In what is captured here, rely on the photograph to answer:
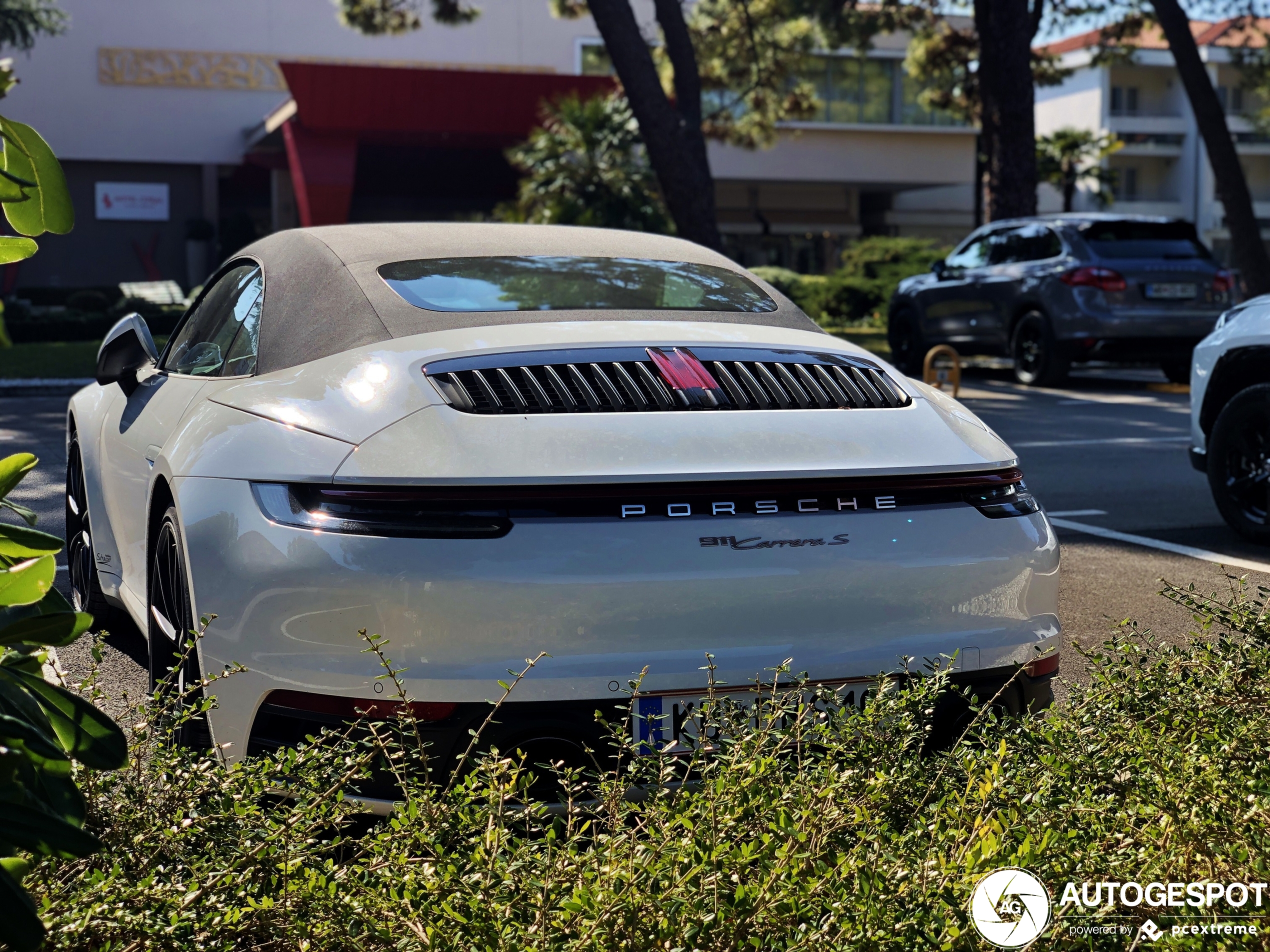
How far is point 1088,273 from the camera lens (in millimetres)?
15562

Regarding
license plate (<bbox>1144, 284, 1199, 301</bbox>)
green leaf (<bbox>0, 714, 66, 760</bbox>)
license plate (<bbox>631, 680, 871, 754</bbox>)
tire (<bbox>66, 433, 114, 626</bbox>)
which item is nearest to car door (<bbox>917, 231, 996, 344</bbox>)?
license plate (<bbox>1144, 284, 1199, 301</bbox>)

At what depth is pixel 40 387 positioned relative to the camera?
15.9m

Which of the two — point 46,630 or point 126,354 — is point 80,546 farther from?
point 46,630

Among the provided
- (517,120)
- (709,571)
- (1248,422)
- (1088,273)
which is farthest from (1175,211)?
(709,571)

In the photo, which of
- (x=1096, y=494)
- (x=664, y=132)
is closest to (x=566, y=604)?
(x=1096, y=494)

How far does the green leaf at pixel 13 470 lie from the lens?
1.86 metres

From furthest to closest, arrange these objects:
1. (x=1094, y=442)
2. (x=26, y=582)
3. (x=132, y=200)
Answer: (x=132, y=200)
(x=1094, y=442)
(x=26, y=582)

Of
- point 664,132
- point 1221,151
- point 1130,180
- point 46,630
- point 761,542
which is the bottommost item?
point 761,542

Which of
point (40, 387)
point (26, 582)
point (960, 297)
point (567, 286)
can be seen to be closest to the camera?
point (26, 582)

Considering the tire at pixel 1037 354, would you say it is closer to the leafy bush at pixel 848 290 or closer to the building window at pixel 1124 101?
the leafy bush at pixel 848 290

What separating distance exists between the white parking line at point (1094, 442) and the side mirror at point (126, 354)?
7.87m

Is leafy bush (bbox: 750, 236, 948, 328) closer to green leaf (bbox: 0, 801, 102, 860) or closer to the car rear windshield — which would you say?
the car rear windshield

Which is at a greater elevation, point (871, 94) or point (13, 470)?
point (871, 94)

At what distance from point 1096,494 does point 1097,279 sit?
7446 millimetres
